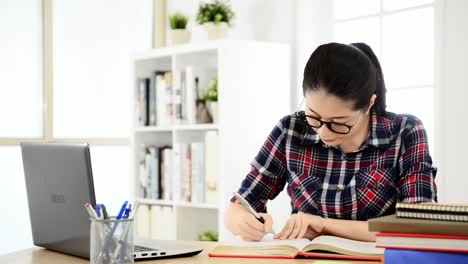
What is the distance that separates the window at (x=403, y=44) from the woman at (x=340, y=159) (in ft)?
3.38

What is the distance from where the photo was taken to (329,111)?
190 cm

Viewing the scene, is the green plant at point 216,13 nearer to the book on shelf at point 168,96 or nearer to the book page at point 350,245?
the book on shelf at point 168,96

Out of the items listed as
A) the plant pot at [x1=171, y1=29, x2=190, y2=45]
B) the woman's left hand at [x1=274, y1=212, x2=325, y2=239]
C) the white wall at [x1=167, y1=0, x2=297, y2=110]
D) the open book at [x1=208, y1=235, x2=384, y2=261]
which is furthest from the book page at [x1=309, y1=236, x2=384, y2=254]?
the plant pot at [x1=171, y1=29, x2=190, y2=45]

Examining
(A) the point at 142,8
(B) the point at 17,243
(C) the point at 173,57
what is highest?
(A) the point at 142,8

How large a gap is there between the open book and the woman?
17 centimetres

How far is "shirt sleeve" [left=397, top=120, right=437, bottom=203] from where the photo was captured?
1930 mm

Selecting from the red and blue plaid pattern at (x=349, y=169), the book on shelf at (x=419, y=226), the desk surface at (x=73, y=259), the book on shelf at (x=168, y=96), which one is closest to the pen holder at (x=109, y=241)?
the desk surface at (x=73, y=259)

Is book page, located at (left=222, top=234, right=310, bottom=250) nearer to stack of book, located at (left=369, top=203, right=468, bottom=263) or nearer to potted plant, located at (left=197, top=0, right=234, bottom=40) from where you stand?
stack of book, located at (left=369, top=203, right=468, bottom=263)

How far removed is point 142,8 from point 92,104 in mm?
746

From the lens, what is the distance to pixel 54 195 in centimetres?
165

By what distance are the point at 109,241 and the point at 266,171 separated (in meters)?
0.91

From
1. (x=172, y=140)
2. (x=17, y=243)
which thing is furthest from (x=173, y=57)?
(x=17, y=243)

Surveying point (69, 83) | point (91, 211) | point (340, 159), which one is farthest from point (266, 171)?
point (69, 83)

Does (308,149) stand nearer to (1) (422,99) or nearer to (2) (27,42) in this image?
(1) (422,99)
